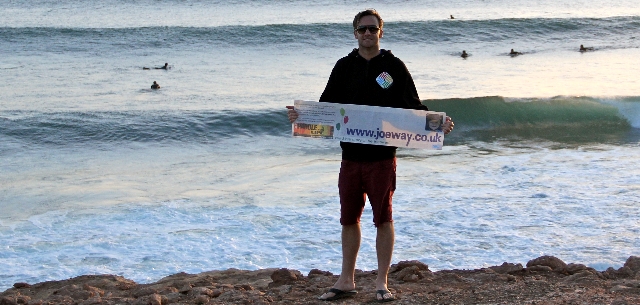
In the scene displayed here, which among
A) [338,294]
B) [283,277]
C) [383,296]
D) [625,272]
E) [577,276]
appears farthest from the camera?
[625,272]

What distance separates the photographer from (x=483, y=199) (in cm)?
824

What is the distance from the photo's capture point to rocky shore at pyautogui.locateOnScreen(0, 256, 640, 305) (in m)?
4.66

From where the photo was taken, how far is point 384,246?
452cm

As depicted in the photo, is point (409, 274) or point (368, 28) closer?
point (368, 28)

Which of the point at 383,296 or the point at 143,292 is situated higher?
the point at 383,296

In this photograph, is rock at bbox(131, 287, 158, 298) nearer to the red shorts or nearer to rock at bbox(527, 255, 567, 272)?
the red shorts

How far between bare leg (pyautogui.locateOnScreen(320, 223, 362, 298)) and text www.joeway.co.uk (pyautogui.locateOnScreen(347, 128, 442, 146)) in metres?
0.53

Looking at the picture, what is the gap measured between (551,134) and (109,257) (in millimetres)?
8684

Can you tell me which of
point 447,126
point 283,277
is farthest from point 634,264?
point 283,277

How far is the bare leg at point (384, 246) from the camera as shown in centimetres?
450

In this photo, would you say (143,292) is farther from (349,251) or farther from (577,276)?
(577,276)

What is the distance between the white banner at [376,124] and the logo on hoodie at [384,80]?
13 centimetres

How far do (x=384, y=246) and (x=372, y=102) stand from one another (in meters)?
0.79

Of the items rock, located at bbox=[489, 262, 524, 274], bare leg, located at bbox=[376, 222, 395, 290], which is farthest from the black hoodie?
rock, located at bbox=[489, 262, 524, 274]
